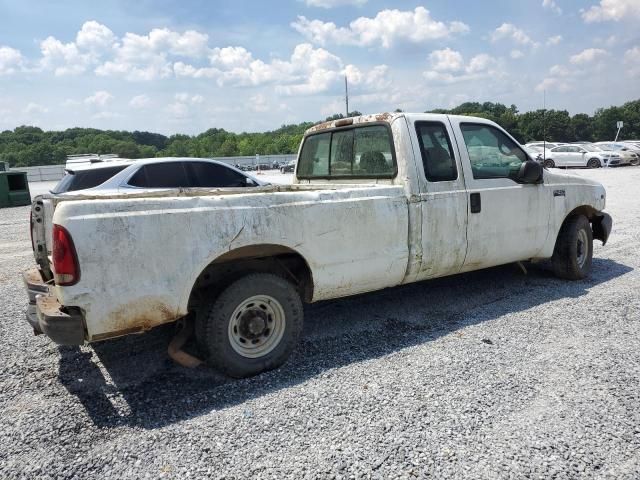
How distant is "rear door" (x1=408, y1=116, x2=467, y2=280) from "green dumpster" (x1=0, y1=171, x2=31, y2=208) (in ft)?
61.8

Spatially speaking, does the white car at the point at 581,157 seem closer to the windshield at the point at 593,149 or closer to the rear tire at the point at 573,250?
the windshield at the point at 593,149

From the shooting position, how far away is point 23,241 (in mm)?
10469

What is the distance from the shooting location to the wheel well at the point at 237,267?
11.7 feet

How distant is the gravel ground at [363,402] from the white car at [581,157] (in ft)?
92.9

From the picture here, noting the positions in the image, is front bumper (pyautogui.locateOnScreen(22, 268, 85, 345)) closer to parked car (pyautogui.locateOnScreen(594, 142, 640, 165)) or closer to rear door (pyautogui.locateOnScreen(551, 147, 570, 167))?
rear door (pyautogui.locateOnScreen(551, 147, 570, 167))

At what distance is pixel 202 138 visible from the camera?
106312 millimetres

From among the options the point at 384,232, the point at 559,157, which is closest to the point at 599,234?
the point at 384,232

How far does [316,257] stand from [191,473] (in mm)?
1836

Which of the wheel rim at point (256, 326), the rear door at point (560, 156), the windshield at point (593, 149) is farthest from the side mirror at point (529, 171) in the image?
the windshield at point (593, 149)

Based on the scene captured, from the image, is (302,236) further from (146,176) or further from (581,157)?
(581,157)

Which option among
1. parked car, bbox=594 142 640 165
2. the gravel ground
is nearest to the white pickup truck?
the gravel ground

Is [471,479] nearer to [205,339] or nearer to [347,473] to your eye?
[347,473]

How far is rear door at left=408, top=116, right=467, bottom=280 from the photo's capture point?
4500mm

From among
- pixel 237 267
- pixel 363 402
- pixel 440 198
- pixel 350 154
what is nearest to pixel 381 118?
pixel 350 154
